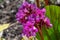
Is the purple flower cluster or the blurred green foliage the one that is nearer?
the purple flower cluster

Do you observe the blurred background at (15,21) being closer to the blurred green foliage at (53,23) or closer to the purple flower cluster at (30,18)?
the blurred green foliage at (53,23)

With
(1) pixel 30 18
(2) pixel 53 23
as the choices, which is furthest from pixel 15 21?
(1) pixel 30 18

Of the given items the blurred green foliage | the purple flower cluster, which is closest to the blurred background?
the blurred green foliage

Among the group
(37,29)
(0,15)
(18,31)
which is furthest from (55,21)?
(0,15)

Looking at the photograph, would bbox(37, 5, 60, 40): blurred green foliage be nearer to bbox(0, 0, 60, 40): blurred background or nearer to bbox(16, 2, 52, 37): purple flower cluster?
A: bbox(0, 0, 60, 40): blurred background

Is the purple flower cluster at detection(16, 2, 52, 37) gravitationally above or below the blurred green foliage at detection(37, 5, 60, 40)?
above

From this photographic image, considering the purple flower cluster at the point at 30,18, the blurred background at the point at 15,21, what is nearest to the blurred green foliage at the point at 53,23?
the blurred background at the point at 15,21

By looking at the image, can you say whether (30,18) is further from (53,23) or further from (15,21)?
(15,21)

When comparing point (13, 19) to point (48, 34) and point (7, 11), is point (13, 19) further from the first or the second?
point (48, 34)
